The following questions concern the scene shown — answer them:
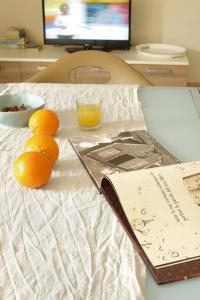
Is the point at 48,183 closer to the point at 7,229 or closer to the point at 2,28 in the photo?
the point at 7,229

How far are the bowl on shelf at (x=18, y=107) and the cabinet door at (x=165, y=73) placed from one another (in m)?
1.50

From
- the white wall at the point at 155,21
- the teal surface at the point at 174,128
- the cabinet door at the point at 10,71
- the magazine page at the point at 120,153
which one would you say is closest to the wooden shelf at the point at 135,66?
the cabinet door at the point at 10,71

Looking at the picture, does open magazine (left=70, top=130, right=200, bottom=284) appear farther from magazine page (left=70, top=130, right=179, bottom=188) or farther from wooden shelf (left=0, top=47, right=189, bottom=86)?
wooden shelf (left=0, top=47, right=189, bottom=86)

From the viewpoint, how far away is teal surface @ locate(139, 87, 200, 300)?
583 mm

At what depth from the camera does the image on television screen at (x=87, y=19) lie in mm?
2746

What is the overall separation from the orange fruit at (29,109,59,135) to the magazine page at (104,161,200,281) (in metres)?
0.33

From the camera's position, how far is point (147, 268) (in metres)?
0.62

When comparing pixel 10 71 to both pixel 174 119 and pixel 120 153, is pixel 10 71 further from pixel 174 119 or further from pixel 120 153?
pixel 120 153

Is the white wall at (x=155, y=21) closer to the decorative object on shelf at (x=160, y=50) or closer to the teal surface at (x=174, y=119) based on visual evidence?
the decorative object on shelf at (x=160, y=50)

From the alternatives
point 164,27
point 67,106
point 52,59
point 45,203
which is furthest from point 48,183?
point 164,27

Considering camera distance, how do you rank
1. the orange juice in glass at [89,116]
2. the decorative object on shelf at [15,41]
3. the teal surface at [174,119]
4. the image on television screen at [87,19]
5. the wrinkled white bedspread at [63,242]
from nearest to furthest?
the wrinkled white bedspread at [63,242] → the teal surface at [174,119] → the orange juice in glass at [89,116] → the image on television screen at [87,19] → the decorative object on shelf at [15,41]

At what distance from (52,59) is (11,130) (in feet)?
5.43

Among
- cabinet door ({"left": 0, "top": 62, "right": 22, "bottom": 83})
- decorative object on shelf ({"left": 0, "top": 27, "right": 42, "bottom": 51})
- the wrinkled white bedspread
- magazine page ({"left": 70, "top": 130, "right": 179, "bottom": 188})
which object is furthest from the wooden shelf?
the wrinkled white bedspread

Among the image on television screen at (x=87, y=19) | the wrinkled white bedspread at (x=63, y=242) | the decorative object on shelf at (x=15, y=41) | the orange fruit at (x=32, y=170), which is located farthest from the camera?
the decorative object on shelf at (x=15, y=41)
